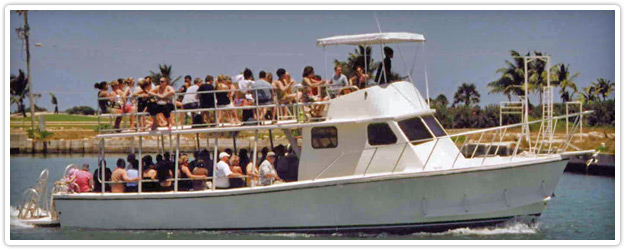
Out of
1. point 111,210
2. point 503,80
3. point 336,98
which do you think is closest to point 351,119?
point 336,98

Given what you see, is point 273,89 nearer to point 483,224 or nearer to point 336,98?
point 336,98

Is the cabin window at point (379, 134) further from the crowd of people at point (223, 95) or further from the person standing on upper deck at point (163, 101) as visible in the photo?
the person standing on upper deck at point (163, 101)

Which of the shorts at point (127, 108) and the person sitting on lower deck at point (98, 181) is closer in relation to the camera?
the shorts at point (127, 108)

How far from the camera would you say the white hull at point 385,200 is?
19.6 metres

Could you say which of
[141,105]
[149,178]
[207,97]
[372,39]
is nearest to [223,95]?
[207,97]

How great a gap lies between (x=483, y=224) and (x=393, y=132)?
2442 mm

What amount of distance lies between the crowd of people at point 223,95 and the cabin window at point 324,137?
0.31m

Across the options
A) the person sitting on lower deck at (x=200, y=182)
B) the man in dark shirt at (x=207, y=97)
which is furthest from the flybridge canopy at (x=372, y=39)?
the person sitting on lower deck at (x=200, y=182)

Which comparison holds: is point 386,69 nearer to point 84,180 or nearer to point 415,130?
point 415,130

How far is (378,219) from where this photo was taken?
1997 centimetres

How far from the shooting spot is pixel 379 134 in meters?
20.2

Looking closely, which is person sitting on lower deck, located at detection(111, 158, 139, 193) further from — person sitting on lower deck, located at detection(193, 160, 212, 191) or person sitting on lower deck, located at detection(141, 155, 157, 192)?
person sitting on lower deck, located at detection(193, 160, 212, 191)

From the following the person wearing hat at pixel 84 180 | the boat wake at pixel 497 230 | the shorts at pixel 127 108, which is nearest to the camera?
the boat wake at pixel 497 230

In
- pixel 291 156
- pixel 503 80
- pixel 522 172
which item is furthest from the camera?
pixel 503 80
